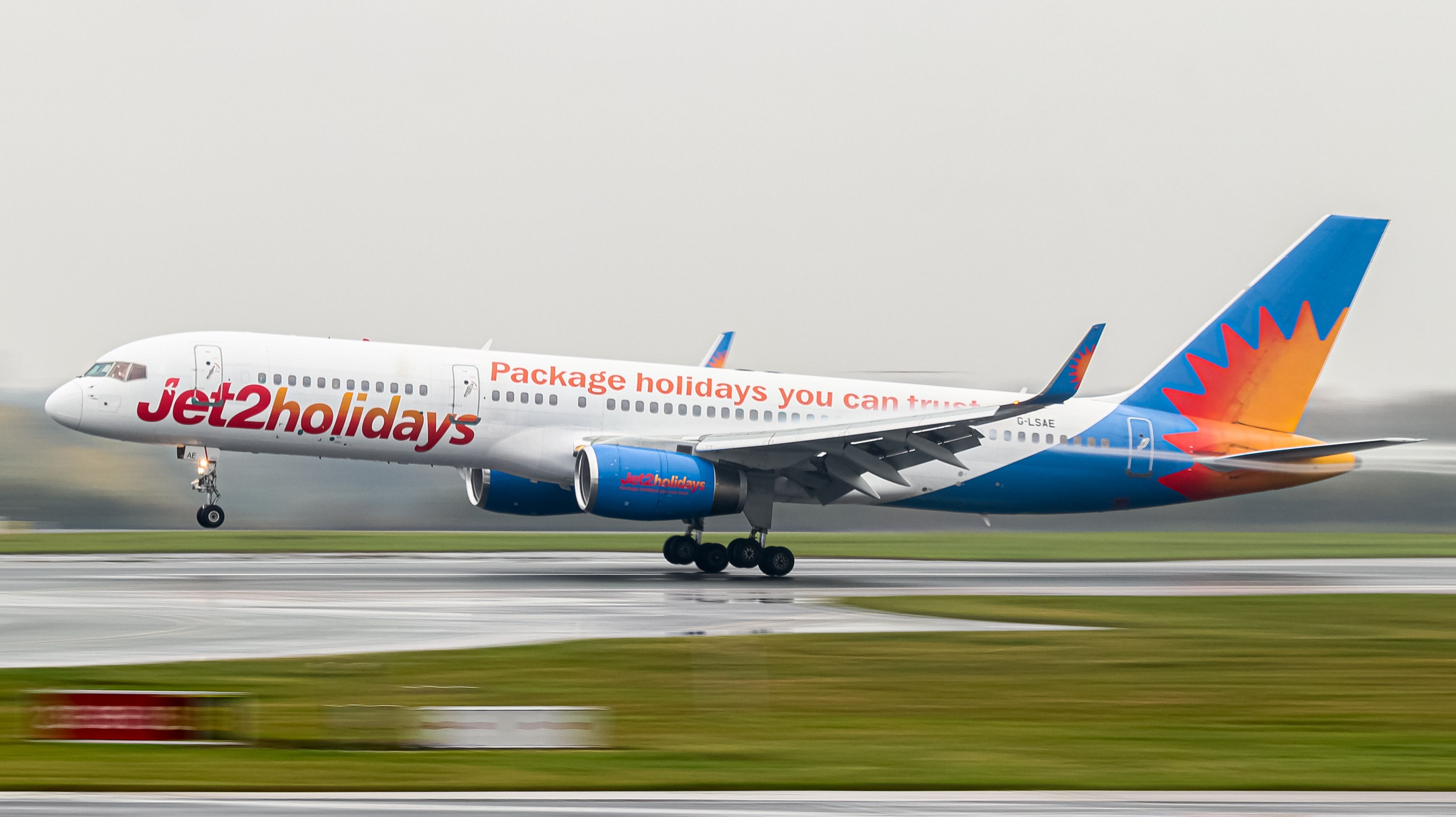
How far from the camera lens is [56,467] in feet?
156

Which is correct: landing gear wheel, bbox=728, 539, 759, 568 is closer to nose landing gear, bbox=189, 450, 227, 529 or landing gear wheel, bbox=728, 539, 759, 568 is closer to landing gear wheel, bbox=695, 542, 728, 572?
landing gear wheel, bbox=695, 542, 728, 572

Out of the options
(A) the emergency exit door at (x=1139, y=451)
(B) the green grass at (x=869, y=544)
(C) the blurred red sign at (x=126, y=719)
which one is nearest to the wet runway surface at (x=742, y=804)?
(C) the blurred red sign at (x=126, y=719)

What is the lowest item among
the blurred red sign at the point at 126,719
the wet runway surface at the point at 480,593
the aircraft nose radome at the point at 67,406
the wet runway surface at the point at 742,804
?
the wet runway surface at the point at 480,593

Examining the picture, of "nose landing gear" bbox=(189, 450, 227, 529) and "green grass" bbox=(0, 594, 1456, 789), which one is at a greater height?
"nose landing gear" bbox=(189, 450, 227, 529)

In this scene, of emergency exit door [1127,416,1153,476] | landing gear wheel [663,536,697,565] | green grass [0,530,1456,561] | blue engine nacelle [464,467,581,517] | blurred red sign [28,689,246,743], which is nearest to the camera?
blurred red sign [28,689,246,743]

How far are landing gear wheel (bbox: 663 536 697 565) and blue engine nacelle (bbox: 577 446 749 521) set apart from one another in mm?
2563

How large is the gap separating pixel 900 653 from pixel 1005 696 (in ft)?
10.2

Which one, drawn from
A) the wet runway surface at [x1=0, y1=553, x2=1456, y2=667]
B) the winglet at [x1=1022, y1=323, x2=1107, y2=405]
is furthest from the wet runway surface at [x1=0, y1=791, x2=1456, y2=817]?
the winglet at [x1=1022, y1=323, x2=1107, y2=405]

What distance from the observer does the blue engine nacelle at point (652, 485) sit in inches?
1098

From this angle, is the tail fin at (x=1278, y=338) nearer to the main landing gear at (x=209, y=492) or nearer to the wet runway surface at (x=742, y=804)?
the main landing gear at (x=209, y=492)

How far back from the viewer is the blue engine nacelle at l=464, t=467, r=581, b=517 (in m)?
31.7

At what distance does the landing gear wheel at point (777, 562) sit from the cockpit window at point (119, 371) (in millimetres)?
12420

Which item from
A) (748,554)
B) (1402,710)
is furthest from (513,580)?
(1402,710)

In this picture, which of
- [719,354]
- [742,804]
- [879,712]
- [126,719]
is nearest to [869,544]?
[719,354]
